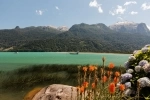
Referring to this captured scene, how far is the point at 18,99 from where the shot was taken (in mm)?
17984

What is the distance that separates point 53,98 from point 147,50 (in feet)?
19.2

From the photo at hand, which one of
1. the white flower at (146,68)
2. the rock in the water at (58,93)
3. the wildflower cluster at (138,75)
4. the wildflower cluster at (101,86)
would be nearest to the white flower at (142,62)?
the wildflower cluster at (138,75)

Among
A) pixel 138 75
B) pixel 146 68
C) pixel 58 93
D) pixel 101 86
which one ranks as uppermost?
pixel 146 68

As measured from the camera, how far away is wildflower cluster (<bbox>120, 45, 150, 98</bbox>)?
6766 millimetres

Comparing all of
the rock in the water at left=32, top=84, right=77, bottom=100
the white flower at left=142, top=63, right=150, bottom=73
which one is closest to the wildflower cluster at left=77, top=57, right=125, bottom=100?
the white flower at left=142, top=63, right=150, bottom=73

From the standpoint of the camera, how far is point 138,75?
7.35 meters

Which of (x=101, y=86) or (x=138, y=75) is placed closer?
(x=101, y=86)

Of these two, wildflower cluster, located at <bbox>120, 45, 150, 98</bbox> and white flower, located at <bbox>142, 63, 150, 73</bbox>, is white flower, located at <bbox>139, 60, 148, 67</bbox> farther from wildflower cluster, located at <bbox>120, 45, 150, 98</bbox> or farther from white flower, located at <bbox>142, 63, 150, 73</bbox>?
white flower, located at <bbox>142, 63, 150, 73</bbox>

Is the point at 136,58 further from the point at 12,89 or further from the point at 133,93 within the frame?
the point at 12,89

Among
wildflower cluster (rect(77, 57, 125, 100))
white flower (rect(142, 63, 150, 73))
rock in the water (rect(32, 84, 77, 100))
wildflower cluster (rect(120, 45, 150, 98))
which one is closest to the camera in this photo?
wildflower cluster (rect(77, 57, 125, 100))

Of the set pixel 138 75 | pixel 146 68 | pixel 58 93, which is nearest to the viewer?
pixel 146 68

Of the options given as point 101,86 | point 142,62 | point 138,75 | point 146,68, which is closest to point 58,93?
point 138,75

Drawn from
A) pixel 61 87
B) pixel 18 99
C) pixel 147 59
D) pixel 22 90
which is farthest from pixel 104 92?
pixel 22 90

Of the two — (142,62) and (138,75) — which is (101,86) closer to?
(138,75)
